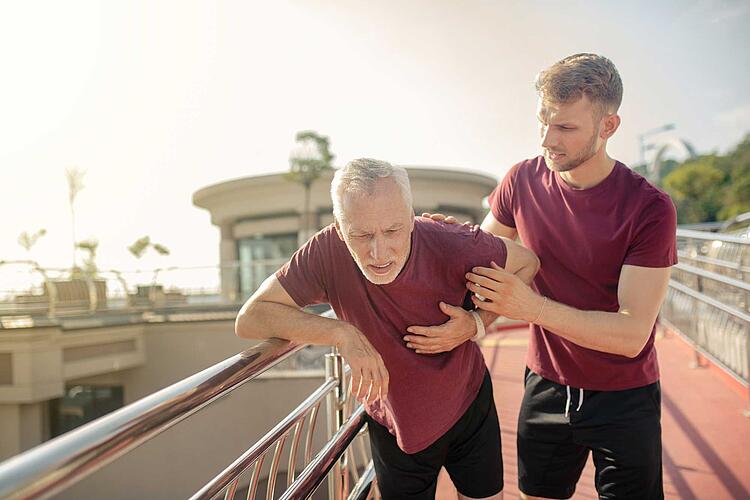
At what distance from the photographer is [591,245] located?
1.87 m

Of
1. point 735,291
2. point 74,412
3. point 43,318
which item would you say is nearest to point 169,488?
point 43,318

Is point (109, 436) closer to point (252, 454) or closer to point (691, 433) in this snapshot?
point (252, 454)

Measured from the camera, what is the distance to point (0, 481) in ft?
2.49

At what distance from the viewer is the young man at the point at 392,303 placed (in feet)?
5.19

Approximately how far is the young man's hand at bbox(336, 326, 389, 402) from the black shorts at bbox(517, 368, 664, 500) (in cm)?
68

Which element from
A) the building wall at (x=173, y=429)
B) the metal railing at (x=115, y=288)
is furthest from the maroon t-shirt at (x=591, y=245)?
the metal railing at (x=115, y=288)

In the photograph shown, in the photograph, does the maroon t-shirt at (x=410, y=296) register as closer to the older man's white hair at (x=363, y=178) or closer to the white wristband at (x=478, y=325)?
the white wristband at (x=478, y=325)

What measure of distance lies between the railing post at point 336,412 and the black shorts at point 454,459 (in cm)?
26

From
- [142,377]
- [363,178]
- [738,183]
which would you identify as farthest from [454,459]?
[738,183]

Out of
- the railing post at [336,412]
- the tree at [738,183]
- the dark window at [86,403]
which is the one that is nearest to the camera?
the railing post at [336,412]

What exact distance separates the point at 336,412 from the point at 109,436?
1.31m

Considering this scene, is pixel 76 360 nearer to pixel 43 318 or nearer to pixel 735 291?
pixel 43 318

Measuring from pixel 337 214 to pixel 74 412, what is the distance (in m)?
18.2

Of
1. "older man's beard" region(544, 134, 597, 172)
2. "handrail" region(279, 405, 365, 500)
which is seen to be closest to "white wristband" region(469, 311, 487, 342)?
"older man's beard" region(544, 134, 597, 172)
